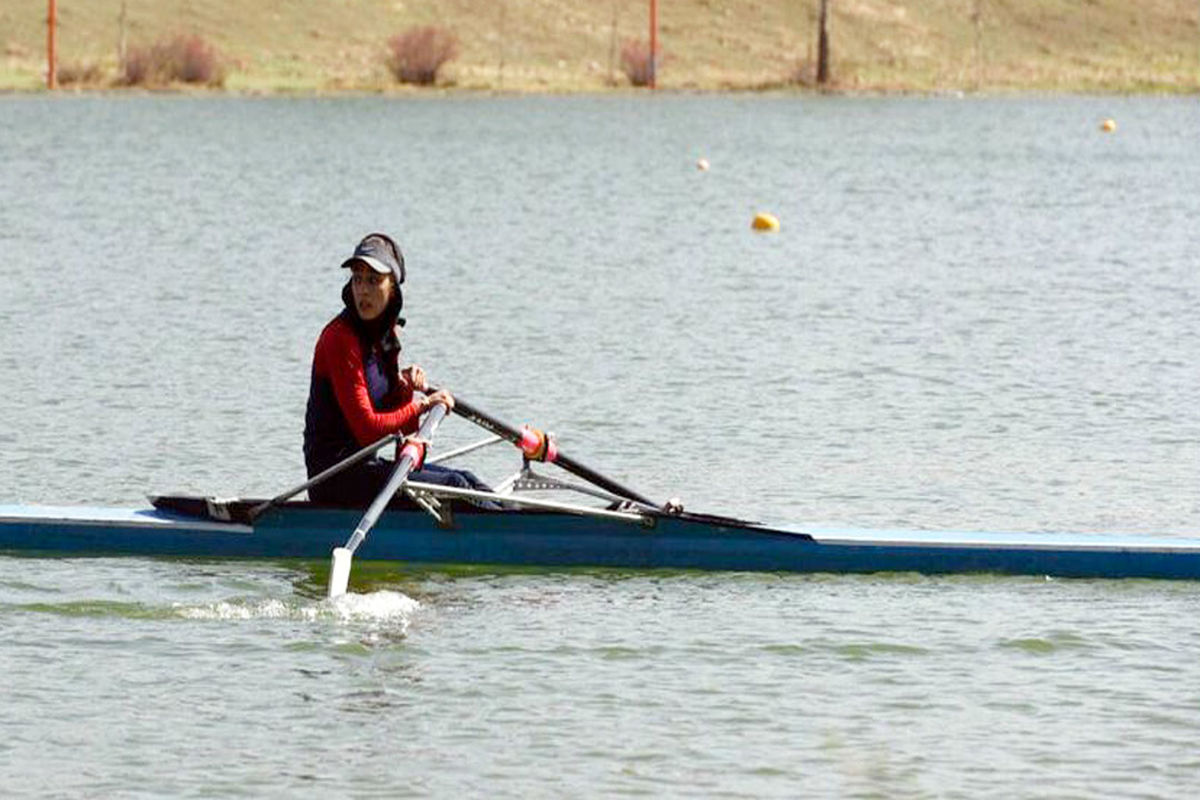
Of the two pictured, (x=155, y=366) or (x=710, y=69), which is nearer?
(x=155, y=366)

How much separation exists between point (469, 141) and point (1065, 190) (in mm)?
16877

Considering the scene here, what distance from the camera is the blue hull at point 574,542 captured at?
1288 centimetres

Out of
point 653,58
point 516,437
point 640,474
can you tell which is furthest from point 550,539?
point 653,58

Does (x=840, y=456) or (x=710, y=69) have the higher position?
(x=710, y=69)

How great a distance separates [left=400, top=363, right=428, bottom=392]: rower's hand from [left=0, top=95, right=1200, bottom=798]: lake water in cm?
98

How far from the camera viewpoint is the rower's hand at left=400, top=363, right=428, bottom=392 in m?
12.5

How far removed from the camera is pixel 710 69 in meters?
87.3

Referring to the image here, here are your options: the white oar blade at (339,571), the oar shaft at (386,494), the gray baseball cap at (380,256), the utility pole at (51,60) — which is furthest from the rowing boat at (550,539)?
the utility pole at (51,60)

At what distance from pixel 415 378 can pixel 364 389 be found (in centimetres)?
24

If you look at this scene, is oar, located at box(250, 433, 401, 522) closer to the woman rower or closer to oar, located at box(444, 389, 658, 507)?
the woman rower

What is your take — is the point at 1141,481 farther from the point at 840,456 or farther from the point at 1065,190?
the point at 1065,190

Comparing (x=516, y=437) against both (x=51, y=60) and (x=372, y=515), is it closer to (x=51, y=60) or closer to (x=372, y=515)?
(x=372, y=515)

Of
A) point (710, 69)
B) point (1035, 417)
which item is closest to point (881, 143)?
point (710, 69)

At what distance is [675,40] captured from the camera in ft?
297
